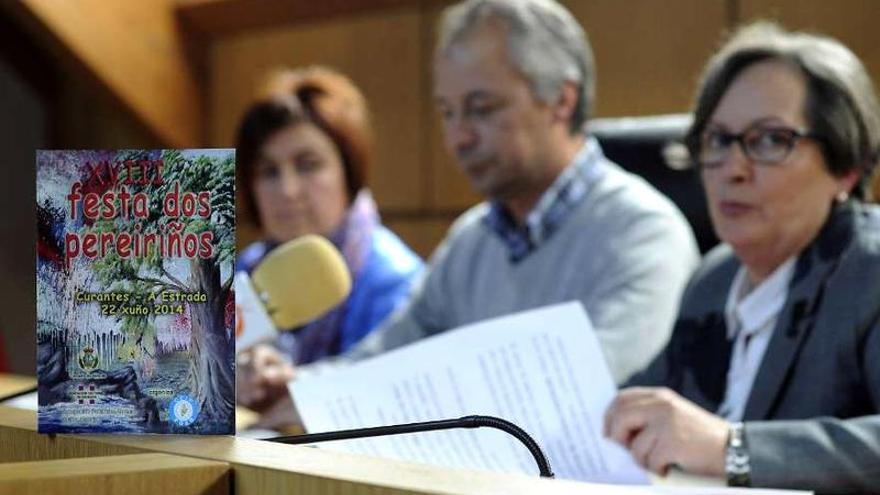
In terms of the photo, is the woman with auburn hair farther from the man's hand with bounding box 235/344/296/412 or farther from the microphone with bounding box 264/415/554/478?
the microphone with bounding box 264/415/554/478

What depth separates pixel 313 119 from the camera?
8.11ft

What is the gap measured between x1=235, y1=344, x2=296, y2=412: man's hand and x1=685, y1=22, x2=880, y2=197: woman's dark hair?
0.64 metres

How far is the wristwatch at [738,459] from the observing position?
1069 millimetres

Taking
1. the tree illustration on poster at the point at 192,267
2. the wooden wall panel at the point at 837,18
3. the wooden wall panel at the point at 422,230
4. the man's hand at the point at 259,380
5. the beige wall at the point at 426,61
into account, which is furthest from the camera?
the wooden wall panel at the point at 422,230

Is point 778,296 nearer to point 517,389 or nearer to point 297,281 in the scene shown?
point 517,389

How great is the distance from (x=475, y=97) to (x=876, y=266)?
2.57 ft

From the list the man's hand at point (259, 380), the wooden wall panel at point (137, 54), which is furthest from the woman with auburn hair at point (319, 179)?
the wooden wall panel at point (137, 54)

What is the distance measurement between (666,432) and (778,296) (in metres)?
0.28

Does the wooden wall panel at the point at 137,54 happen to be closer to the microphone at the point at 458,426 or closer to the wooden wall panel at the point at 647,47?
the wooden wall panel at the point at 647,47

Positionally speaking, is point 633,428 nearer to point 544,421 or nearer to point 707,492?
point 544,421

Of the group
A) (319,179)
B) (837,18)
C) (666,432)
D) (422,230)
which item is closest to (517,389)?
(666,432)

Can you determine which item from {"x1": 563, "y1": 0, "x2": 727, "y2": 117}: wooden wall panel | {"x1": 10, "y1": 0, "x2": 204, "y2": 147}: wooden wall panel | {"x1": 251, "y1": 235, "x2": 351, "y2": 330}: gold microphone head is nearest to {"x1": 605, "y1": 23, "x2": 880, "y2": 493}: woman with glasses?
{"x1": 251, "y1": 235, "x2": 351, "y2": 330}: gold microphone head

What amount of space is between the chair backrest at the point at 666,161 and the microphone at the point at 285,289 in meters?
0.75

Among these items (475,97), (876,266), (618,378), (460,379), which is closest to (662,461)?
(460,379)
